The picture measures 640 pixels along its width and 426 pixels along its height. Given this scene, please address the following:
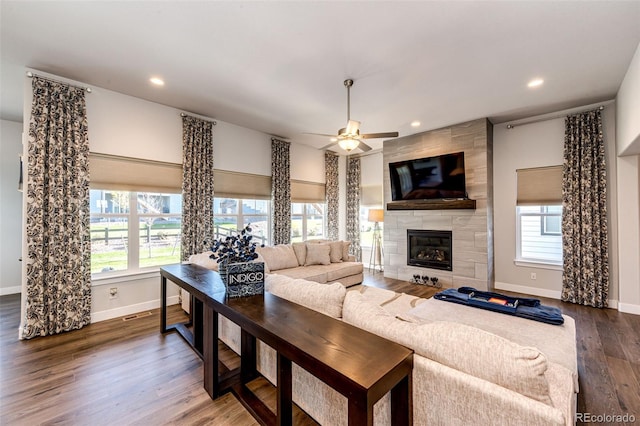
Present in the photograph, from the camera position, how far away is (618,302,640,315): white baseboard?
11.9 feet

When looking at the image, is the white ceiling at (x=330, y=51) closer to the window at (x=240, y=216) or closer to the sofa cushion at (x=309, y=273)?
the window at (x=240, y=216)

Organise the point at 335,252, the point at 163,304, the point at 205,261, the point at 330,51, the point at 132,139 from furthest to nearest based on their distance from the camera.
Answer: the point at 335,252 < the point at 132,139 < the point at 205,261 < the point at 163,304 < the point at 330,51

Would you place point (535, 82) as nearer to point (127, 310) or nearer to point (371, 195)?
point (371, 195)

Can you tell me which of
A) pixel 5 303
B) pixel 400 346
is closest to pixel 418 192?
pixel 400 346

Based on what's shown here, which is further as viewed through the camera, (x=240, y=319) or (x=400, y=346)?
(x=240, y=319)

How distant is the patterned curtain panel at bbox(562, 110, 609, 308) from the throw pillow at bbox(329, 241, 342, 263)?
3592 millimetres

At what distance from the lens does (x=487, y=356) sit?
1.13m

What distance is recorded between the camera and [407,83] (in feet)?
10.9

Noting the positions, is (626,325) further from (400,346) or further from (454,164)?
(400,346)

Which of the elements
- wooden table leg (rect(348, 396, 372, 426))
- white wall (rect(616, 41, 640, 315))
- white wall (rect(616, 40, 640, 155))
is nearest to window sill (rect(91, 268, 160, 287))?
wooden table leg (rect(348, 396, 372, 426))

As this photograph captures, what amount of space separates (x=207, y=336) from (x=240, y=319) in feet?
1.88

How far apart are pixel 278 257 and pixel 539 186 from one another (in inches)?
180

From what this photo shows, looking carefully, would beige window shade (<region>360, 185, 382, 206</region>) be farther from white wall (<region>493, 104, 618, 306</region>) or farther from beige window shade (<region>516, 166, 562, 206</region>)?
beige window shade (<region>516, 166, 562, 206</region>)

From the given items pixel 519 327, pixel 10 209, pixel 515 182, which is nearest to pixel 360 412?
pixel 519 327
